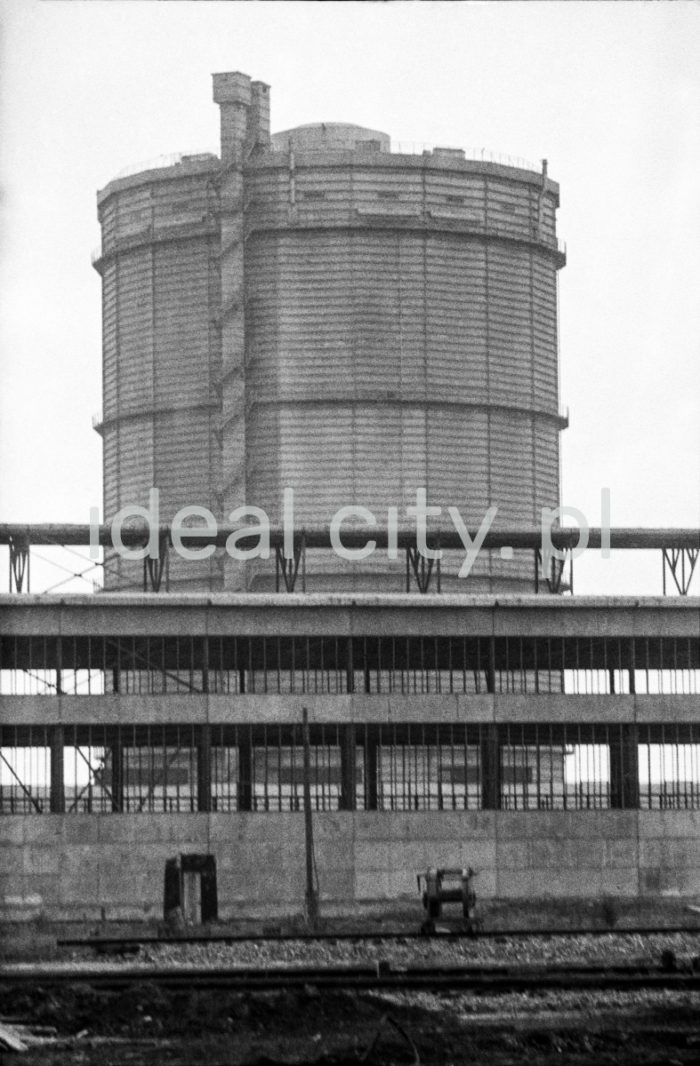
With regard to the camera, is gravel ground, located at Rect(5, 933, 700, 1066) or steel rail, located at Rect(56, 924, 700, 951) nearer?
gravel ground, located at Rect(5, 933, 700, 1066)

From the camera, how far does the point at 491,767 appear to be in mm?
39688

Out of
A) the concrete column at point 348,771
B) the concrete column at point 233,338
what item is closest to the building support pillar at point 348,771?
the concrete column at point 348,771

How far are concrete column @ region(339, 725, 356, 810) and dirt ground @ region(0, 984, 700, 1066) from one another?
19.2 m

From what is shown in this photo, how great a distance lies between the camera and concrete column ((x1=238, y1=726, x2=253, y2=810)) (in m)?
40.0

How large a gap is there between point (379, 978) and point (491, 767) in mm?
18995

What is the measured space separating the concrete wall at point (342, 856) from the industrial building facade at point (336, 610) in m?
0.06

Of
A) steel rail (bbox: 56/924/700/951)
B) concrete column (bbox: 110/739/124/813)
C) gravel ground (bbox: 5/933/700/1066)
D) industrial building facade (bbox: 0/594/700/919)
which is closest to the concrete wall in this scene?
industrial building facade (bbox: 0/594/700/919)

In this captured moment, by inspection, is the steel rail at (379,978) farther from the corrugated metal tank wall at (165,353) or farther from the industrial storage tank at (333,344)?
the corrugated metal tank wall at (165,353)

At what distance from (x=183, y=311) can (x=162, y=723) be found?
69.3ft

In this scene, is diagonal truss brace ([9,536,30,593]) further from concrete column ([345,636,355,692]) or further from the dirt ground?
the dirt ground

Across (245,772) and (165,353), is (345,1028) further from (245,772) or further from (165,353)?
(165,353)

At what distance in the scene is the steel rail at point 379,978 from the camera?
2022 centimetres

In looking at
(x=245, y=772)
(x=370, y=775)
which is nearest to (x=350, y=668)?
(x=370, y=775)

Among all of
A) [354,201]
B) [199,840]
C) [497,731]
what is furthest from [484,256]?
[199,840]
